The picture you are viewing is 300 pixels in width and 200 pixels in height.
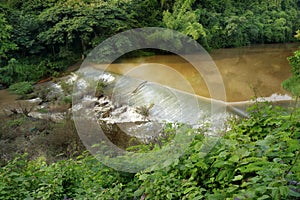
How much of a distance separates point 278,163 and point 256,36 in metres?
14.2

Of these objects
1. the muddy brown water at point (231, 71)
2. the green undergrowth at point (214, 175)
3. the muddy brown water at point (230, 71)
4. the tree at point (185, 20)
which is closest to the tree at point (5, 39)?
the muddy brown water at point (230, 71)

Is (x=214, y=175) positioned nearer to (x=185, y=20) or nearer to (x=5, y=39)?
(x=5, y=39)

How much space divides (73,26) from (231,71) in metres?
5.45

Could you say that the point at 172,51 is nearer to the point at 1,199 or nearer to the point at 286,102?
the point at 286,102

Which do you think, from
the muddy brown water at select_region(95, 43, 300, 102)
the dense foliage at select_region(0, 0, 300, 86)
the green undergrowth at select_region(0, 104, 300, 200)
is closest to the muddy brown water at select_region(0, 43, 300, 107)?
the muddy brown water at select_region(95, 43, 300, 102)

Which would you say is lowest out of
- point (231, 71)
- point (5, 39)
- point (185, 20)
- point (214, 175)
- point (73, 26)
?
point (231, 71)

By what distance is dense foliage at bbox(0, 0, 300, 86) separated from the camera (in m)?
9.69

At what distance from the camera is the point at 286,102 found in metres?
6.59

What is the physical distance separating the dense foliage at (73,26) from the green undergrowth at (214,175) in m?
8.08

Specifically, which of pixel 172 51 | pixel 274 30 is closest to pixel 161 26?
pixel 172 51

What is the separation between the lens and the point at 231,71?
31.1 ft

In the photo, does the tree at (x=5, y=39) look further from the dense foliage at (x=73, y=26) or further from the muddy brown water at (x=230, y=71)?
the muddy brown water at (x=230, y=71)

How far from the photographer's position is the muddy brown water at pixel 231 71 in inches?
301

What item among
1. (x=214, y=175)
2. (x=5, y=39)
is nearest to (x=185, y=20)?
(x=5, y=39)
